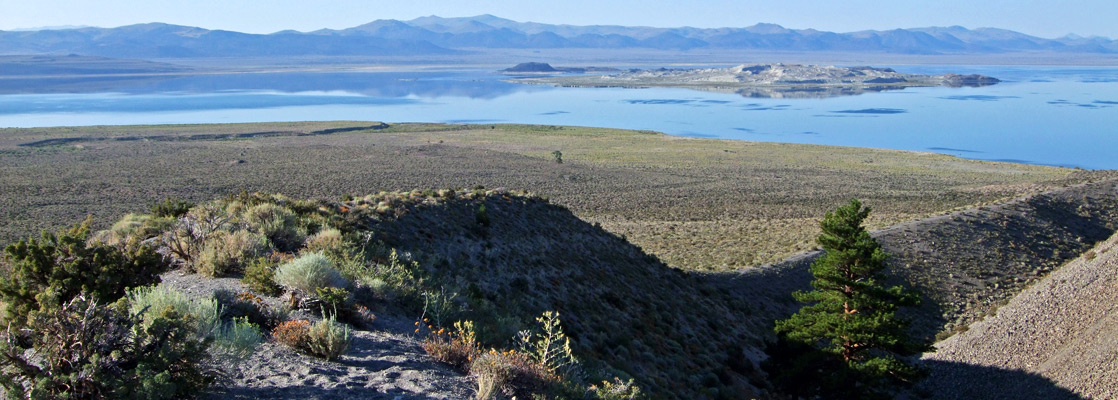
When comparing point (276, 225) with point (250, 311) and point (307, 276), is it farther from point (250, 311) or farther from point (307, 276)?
point (250, 311)

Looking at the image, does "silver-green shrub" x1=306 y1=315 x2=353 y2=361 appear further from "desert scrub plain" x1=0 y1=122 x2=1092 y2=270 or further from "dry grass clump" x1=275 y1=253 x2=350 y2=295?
"desert scrub plain" x1=0 y1=122 x2=1092 y2=270

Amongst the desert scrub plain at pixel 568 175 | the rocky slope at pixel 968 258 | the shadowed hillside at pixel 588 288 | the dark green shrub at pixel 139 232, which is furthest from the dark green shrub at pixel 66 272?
the desert scrub plain at pixel 568 175

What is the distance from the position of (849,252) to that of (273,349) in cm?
940

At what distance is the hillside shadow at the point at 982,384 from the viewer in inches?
499

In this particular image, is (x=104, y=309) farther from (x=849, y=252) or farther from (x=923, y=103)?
(x=923, y=103)

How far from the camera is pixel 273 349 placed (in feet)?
19.4

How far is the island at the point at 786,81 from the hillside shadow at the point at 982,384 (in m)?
121

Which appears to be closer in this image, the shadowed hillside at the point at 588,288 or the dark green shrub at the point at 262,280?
the dark green shrub at the point at 262,280

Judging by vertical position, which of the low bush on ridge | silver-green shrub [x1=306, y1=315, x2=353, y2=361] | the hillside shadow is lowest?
the hillside shadow

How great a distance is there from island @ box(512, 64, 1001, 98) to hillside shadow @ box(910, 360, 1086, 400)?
395 feet

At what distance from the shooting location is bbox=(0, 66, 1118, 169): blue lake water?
72.3m

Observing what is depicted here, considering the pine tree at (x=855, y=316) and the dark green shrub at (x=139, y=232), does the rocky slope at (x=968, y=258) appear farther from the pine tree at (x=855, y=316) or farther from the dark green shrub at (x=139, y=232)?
the dark green shrub at (x=139, y=232)

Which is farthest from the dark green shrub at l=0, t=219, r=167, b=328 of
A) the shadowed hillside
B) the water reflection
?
the water reflection

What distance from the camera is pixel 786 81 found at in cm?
15888
